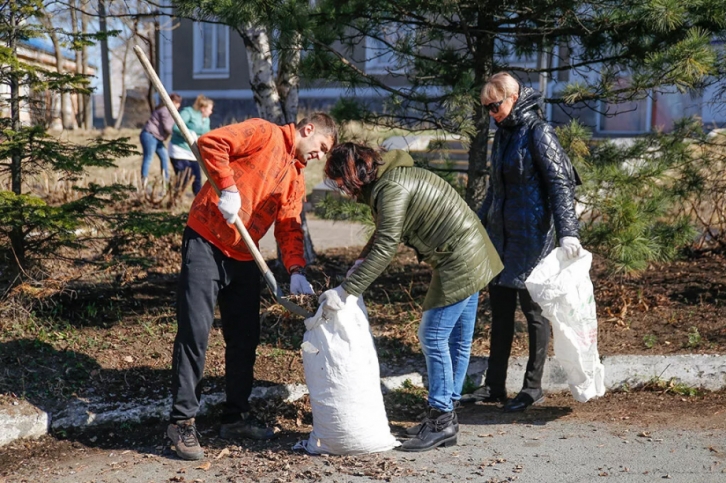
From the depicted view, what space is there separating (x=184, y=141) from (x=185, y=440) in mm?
6639

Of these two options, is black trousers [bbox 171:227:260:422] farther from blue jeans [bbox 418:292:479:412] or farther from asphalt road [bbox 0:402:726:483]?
blue jeans [bbox 418:292:479:412]

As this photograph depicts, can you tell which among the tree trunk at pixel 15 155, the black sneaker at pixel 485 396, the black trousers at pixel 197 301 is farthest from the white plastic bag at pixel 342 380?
the tree trunk at pixel 15 155

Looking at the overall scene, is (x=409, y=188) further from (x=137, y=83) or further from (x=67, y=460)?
(x=137, y=83)

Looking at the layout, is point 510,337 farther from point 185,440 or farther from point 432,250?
point 185,440

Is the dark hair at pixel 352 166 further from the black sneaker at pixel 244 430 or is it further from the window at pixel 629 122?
the window at pixel 629 122

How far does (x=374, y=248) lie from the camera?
363 cm

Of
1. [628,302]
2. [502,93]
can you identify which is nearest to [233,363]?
[502,93]

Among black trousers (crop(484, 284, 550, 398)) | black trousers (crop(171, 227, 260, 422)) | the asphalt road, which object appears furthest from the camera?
black trousers (crop(484, 284, 550, 398))

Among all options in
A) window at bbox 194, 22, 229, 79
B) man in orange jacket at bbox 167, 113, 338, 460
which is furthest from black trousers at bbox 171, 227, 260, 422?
window at bbox 194, 22, 229, 79

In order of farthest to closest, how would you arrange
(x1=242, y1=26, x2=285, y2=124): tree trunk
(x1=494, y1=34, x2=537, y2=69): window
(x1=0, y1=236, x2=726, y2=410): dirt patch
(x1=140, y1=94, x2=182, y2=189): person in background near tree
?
(x1=140, y1=94, x2=182, y2=189): person in background near tree, (x1=242, y1=26, x2=285, y2=124): tree trunk, (x1=494, y1=34, x2=537, y2=69): window, (x1=0, y1=236, x2=726, y2=410): dirt patch

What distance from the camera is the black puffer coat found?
13.6 feet

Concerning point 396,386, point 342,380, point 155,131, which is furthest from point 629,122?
point 342,380

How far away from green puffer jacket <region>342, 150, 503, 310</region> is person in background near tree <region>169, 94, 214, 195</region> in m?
6.44

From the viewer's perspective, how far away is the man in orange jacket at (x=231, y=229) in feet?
12.4
